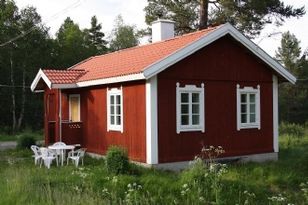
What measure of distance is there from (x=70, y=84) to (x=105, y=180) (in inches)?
272

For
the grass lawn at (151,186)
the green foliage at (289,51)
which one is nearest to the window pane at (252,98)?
the grass lawn at (151,186)

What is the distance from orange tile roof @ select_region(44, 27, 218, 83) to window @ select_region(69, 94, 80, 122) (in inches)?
35.2

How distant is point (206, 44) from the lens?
15.6 m

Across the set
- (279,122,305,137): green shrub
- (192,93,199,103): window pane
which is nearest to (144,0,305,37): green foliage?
(279,122,305,137): green shrub

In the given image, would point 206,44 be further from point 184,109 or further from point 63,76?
point 63,76

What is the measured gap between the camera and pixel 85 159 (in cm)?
1730

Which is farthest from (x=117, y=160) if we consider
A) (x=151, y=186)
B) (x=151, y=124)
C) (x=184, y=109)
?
(x=184, y=109)

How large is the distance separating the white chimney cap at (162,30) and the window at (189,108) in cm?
442

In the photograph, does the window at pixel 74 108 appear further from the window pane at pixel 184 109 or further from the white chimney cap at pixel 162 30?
the window pane at pixel 184 109

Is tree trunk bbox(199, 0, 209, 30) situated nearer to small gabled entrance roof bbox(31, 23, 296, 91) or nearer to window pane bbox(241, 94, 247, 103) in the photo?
small gabled entrance roof bbox(31, 23, 296, 91)

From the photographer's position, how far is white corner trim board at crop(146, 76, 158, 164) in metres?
14.5

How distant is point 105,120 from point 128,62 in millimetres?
2079

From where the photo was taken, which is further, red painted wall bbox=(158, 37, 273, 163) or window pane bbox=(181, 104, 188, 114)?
window pane bbox=(181, 104, 188, 114)

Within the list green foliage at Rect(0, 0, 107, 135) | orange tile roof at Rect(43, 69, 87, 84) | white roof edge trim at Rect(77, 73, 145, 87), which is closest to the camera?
white roof edge trim at Rect(77, 73, 145, 87)
